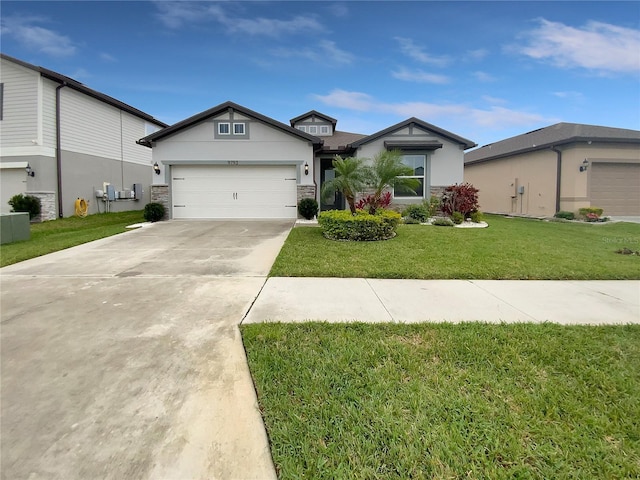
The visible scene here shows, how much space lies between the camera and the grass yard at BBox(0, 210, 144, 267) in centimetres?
759

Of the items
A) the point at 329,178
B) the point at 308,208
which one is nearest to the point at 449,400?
the point at 308,208

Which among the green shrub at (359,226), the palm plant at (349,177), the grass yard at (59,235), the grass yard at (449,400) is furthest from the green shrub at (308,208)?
the grass yard at (449,400)

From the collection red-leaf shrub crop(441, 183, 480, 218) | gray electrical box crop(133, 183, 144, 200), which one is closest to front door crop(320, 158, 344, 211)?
red-leaf shrub crop(441, 183, 480, 218)

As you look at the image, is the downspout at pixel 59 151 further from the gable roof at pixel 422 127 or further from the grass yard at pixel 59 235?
the gable roof at pixel 422 127

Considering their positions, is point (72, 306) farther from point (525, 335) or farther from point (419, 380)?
point (525, 335)

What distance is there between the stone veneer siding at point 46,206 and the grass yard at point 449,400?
1463 centimetres

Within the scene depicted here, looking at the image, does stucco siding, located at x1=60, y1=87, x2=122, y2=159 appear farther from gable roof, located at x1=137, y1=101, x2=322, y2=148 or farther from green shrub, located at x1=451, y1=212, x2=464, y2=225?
green shrub, located at x1=451, y1=212, x2=464, y2=225

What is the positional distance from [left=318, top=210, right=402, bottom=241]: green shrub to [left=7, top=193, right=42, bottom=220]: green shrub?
12.2 m

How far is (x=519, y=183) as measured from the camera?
18.5 meters

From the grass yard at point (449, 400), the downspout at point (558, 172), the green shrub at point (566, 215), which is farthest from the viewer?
the downspout at point (558, 172)

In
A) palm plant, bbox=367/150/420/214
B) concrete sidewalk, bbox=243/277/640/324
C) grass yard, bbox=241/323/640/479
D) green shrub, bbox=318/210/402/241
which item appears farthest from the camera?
palm plant, bbox=367/150/420/214

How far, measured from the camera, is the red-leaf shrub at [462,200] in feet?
44.2

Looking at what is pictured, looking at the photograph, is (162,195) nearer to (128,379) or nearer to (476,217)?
(128,379)

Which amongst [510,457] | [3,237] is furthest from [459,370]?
[3,237]
